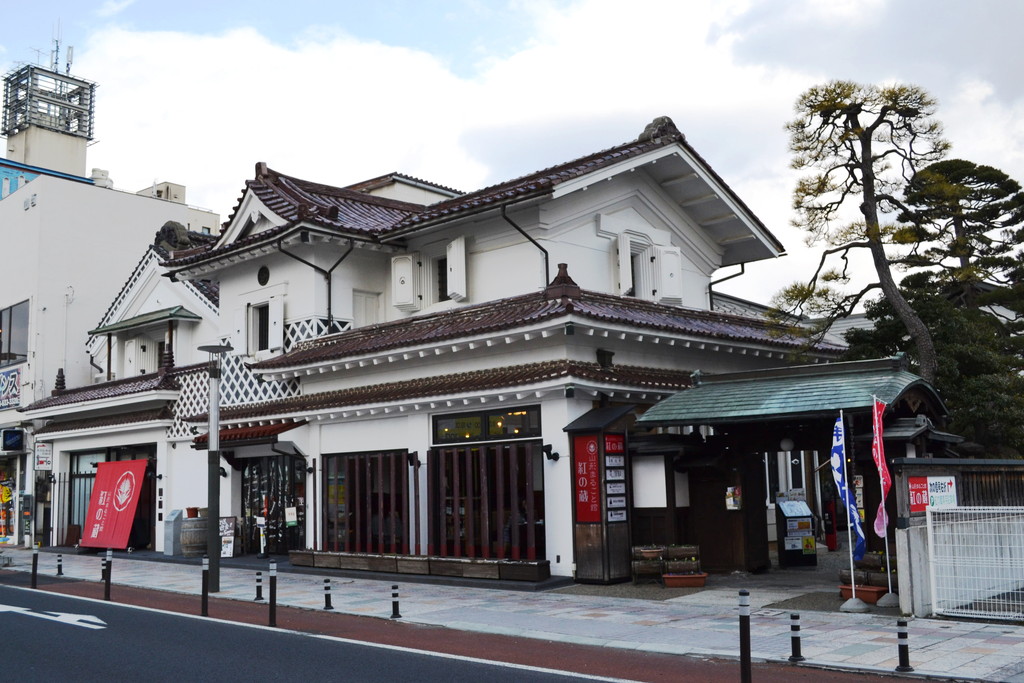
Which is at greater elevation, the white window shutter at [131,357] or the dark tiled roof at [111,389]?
the white window shutter at [131,357]

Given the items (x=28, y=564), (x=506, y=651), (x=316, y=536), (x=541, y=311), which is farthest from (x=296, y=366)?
(x=506, y=651)

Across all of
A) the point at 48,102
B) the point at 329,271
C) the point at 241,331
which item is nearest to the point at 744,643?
the point at 329,271

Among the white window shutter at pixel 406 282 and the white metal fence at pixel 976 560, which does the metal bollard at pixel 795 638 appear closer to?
the white metal fence at pixel 976 560

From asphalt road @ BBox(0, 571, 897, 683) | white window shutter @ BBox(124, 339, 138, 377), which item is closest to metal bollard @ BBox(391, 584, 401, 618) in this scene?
asphalt road @ BBox(0, 571, 897, 683)

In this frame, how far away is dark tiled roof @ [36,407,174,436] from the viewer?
94.2ft

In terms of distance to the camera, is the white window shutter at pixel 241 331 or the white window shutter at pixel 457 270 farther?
the white window shutter at pixel 241 331

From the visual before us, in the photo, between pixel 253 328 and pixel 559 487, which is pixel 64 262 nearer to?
pixel 253 328

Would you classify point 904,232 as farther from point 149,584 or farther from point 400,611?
point 149,584

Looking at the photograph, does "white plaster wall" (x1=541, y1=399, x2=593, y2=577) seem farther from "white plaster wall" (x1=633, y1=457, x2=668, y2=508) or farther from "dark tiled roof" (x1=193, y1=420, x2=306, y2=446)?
"dark tiled roof" (x1=193, y1=420, x2=306, y2=446)

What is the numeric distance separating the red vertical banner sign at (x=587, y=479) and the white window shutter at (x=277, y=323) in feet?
34.2

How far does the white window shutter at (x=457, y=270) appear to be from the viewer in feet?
75.4

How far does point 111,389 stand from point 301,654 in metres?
22.2

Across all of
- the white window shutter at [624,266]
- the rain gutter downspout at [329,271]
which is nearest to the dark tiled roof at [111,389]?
the rain gutter downspout at [329,271]

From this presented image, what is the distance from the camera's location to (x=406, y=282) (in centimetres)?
2434
